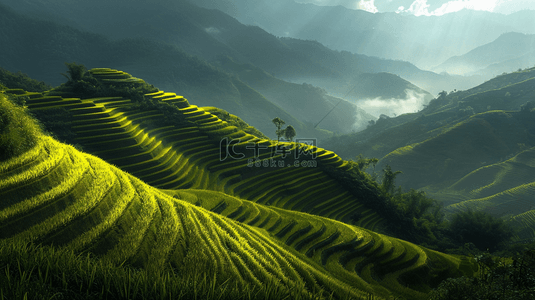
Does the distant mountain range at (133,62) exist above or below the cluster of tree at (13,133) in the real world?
above

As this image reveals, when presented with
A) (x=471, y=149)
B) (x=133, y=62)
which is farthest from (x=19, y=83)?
(x=133, y=62)

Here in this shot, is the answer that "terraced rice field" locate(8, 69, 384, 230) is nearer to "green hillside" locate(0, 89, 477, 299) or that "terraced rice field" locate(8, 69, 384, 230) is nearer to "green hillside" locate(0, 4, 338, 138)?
"green hillside" locate(0, 89, 477, 299)

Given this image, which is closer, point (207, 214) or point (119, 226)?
point (119, 226)

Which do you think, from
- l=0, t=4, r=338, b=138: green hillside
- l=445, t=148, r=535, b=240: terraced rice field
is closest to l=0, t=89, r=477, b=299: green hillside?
l=445, t=148, r=535, b=240: terraced rice field

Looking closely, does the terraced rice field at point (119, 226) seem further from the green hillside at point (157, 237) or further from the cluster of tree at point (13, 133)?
the cluster of tree at point (13, 133)

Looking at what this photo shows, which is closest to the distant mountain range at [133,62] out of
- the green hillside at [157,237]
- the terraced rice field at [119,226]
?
the green hillside at [157,237]

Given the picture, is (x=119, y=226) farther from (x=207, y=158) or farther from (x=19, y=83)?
(x=19, y=83)
